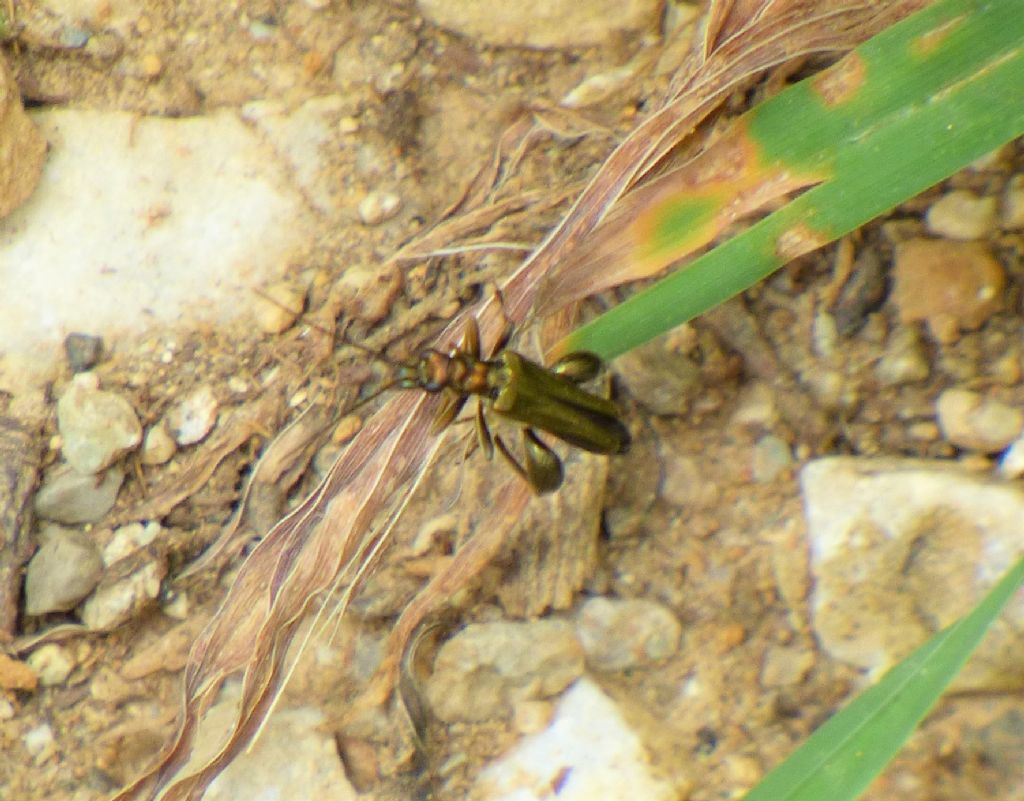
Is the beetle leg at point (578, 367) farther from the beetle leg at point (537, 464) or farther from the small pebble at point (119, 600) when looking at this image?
the small pebble at point (119, 600)

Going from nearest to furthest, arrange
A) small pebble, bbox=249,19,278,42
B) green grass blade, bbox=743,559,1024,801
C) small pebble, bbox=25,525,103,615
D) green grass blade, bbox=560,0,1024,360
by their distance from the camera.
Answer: green grass blade, bbox=743,559,1024,801 < green grass blade, bbox=560,0,1024,360 < small pebble, bbox=25,525,103,615 < small pebble, bbox=249,19,278,42

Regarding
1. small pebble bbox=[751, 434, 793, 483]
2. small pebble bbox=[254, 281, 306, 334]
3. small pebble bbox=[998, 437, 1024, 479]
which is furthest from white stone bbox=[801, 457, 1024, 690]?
Result: small pebble bbox=[254, 281, 306, 334]

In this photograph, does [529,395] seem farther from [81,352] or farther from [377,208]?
[81,352]

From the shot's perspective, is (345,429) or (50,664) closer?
(50,664)

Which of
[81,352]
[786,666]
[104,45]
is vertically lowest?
[786,666]

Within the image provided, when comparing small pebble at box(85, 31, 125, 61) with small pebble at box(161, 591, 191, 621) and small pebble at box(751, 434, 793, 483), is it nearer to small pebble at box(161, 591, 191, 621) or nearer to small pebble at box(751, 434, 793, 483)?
small pebble at box(161, 591, 191, 621)

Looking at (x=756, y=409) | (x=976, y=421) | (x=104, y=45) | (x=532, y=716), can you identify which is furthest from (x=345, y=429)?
(x=976, y=421)
